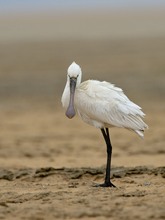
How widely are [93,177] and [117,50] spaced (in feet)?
90.5

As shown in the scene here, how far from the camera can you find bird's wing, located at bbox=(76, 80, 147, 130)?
1035cm

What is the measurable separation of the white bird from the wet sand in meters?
0.76

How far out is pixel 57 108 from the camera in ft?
77.2

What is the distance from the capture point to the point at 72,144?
16.7m

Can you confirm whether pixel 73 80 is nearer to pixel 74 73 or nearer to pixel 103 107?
pixel 74 73

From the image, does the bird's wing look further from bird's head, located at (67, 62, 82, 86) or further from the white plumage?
bird's head, located at (67, 62, 82, 86)

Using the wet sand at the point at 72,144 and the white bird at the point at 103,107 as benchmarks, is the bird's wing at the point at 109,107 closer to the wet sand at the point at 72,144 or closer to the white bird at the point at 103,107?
the white bird at the point at 103,107

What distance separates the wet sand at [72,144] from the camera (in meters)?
8.77

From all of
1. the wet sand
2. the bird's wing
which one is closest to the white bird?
the bird's wing

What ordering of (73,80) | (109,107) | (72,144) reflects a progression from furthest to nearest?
(72,144) < (73,80) < (109,107)

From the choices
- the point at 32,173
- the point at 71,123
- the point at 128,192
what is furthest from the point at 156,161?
the point at 71,123

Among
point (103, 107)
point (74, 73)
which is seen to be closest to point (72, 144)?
point (74, 73)

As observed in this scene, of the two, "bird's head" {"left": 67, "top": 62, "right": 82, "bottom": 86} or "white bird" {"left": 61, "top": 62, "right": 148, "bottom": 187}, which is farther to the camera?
"bird's head" {"left": 67, "top": 62, "right": 82, "bottom": 86}

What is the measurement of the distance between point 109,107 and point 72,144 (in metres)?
6.33
